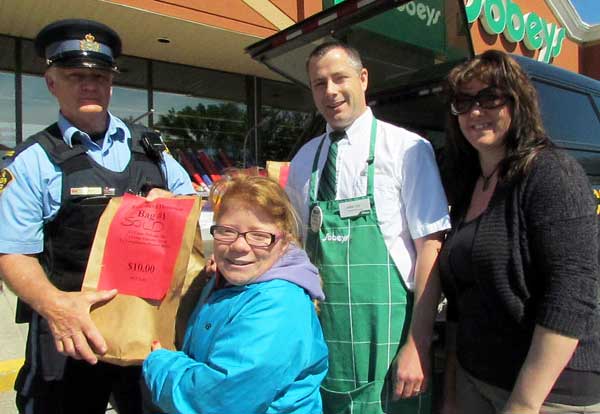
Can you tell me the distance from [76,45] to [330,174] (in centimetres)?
99

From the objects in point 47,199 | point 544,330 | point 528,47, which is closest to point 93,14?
point 47,199

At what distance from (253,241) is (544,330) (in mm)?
825

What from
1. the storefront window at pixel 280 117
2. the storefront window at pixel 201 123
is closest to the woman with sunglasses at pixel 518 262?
the storefront window at pixel 201 123

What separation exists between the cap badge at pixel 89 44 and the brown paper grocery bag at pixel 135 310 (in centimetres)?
59

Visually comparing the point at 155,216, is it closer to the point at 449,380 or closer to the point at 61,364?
the point at 61,364

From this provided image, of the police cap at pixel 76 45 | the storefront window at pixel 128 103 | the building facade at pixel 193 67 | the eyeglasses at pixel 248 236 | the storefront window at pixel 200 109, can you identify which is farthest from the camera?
the storefront window at pixel 200 109

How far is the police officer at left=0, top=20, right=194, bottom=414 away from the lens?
1.64m

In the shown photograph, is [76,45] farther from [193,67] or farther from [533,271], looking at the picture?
[193,67]

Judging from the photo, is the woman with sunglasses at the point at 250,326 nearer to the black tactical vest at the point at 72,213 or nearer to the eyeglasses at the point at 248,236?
the eyeglasses at the point at 248,236

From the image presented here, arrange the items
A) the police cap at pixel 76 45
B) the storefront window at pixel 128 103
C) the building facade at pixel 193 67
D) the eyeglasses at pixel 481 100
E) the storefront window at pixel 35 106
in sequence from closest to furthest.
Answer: the eyeglasses at pixel 481 100 < the police cap at pixel 76 45 < the building facade at pixel 193 67 < the storefront window at pixel 35 106 < the storefront window at pixel 128 103

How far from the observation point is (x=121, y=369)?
1912 mm

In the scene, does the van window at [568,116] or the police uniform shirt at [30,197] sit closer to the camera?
the police uniform shirt at [30,197]

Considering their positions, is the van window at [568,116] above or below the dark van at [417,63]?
below

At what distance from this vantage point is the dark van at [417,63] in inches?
109
